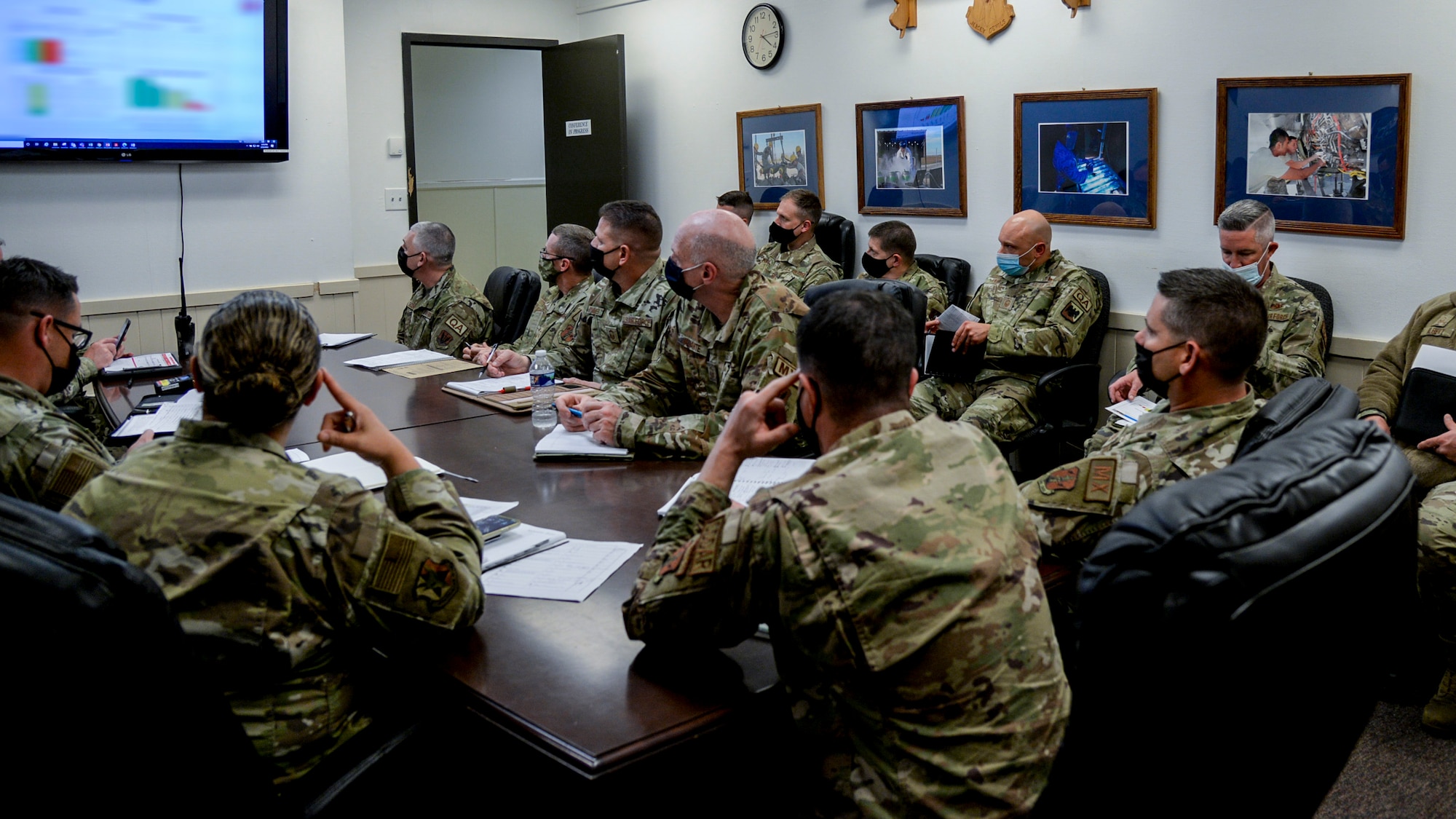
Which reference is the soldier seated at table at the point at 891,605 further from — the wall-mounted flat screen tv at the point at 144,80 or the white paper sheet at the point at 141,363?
the wall-mounted flat screen tv at the point at 144,80

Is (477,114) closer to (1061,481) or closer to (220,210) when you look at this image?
(220,210)

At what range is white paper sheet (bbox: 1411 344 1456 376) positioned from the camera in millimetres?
3145

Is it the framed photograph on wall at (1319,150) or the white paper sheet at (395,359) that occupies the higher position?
the framed photograph on wall at (1319,150)

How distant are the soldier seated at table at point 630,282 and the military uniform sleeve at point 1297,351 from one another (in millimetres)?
1999

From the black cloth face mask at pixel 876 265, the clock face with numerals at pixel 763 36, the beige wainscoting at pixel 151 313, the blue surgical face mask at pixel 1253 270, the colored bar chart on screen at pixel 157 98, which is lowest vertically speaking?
the beige wainscoting at pixel 151 313

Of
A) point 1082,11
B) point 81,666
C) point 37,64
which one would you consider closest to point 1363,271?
point 1082,11

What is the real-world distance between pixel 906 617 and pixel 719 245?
1.71 meters

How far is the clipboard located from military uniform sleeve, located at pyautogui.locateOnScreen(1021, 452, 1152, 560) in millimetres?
1480

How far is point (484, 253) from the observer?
331 inches

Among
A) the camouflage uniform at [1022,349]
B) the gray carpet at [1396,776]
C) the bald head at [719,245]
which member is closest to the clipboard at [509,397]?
the bald head at [719,245]

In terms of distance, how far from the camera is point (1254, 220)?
3.90 metres

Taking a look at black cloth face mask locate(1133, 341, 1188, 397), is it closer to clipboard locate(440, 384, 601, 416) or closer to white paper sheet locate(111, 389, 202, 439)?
clipboard locate(440, 384, 601, 416)

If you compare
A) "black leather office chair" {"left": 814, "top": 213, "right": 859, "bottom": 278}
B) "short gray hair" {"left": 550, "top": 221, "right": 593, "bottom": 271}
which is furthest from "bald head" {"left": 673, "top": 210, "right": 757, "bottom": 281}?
"black leather office chair" {"left": 814, "top": 213, "right": 859, "bottom": 278}

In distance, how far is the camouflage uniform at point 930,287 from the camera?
198 inches
